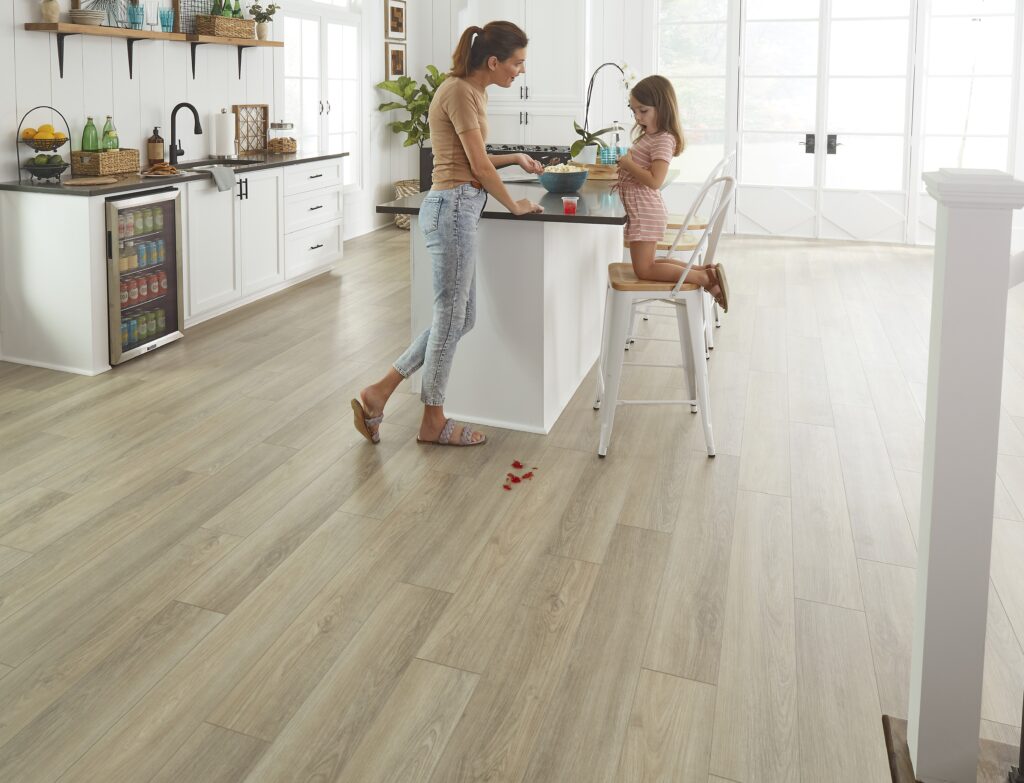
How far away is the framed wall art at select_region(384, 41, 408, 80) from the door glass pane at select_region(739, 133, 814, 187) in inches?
127

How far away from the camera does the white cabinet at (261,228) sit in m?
5.45

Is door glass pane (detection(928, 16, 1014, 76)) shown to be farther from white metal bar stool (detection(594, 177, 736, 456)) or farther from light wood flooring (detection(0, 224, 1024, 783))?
white metal bar stool (detection(594, 177, 736, 456))

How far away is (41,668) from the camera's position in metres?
2.09

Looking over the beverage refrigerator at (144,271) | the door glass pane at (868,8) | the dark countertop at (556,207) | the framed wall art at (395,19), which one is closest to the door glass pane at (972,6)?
the door glass pane at (868,8)

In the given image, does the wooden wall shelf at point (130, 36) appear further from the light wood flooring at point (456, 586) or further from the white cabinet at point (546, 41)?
the white cabinet at point (546, 41)

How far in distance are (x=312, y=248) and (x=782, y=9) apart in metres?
4.69

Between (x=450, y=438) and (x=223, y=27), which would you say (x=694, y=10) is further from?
(x=450, y=438)

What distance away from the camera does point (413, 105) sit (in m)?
8.29

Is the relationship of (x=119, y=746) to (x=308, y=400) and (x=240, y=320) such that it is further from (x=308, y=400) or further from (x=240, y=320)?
(x=240, y=320)

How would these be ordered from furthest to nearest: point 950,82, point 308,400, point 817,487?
point 950,82
point 308,400
point 817,487

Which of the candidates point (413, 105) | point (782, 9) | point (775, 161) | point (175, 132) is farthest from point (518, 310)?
point (782, 9)

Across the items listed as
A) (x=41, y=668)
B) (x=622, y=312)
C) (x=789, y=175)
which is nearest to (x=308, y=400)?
(x=622, y=312)

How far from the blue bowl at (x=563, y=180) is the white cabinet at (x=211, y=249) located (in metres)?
2.11

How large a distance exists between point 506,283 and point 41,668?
2051 millimetres
